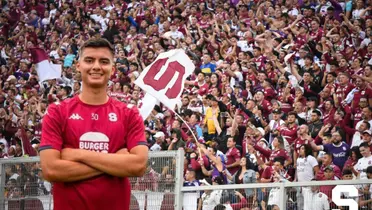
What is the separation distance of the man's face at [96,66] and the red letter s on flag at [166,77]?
889 cm

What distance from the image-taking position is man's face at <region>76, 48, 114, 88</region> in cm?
469

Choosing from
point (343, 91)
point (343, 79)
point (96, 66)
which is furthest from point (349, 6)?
point (96, 66)

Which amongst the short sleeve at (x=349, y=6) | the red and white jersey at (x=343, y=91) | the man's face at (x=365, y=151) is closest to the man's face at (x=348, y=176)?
the man's face at (x=365, y=151)

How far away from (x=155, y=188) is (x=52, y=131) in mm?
4801

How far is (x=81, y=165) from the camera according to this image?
4637 mm

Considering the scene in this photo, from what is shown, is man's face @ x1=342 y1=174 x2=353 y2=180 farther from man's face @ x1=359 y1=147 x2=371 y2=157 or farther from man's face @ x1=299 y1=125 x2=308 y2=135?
man's face @ x1=299 y1=125 x2=308 y2=135

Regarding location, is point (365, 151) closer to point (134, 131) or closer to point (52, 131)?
point (134, 131)

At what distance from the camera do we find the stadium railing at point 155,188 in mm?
9422

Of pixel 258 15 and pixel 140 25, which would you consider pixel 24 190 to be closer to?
pixel 258 15

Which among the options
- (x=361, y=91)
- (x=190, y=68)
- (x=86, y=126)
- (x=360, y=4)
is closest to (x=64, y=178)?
(x=86, y=126)

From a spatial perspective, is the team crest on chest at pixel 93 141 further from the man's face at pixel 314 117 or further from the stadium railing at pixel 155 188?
the man's face at pixel 314 117

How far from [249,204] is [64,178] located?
5527 mm

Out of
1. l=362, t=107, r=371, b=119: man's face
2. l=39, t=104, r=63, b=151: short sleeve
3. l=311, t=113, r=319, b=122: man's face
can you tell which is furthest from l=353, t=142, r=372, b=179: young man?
l=39, t=104, r=63, b=151: short sleeve

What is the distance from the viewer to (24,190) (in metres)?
9.74
